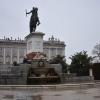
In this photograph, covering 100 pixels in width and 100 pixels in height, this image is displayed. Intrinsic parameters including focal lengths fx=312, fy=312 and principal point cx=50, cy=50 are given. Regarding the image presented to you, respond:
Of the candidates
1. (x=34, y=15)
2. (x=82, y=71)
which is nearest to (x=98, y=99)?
(x=34, y=15)

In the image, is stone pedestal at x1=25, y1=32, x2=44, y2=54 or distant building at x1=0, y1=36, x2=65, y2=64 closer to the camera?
stone pedestal at x1=25, y1=32, x2=44, y2=54

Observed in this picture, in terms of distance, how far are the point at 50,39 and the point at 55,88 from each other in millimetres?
129673

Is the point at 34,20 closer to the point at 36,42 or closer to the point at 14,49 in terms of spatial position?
the point at 36,42

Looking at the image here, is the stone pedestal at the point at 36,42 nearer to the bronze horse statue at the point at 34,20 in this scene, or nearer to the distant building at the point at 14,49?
the bronze horse statue at the point at 34,20

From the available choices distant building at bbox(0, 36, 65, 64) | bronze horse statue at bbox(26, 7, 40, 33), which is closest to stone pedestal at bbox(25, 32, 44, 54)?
bronze horse statue at bbox(26, 7, 40, 33)

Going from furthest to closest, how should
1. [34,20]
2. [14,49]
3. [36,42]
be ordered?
[14,49] → [34,20] → [36,42]

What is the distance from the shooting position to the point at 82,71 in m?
41.9

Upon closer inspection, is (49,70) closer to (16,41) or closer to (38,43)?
(38,43)

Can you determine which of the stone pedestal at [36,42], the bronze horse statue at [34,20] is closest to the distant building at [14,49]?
the bronze horse statue at [34,20]

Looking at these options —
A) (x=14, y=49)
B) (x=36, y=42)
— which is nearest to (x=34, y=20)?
(x=36, y=42)

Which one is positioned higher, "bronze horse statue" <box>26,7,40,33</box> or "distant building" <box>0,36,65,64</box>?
"distant building" <box>0,36,65,64</box>

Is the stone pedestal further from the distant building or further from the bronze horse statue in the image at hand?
the distant building

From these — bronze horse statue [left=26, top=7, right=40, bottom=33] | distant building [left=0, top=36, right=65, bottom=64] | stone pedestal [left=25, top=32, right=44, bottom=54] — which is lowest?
stone pedestal [left=25, top=32, right=44, bottom=54]

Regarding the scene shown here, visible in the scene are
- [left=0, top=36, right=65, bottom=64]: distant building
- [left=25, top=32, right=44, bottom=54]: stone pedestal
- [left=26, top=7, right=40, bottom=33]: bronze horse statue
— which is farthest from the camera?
[left=0, top=36, right=65, bottom=64]: distant building
